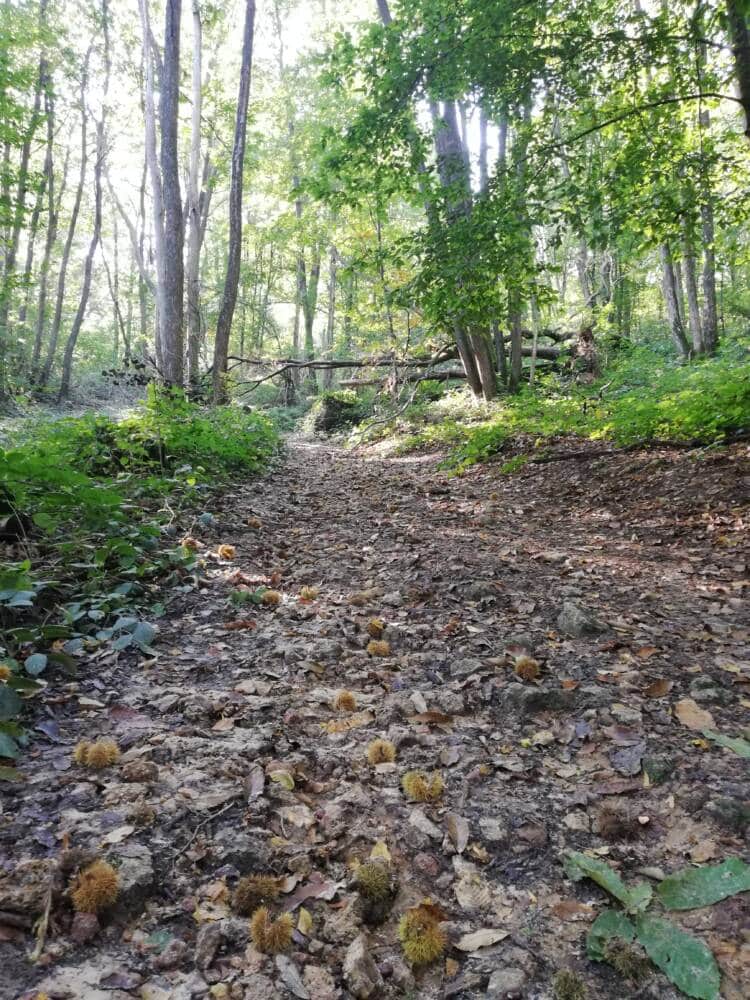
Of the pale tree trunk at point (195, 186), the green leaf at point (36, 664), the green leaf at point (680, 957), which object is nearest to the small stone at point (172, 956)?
the green leaf at point (680, 957)

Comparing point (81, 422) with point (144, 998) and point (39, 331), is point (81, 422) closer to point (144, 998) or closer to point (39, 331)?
point (144, 998)

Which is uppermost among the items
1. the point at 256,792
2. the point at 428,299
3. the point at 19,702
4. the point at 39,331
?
the point at 39,331

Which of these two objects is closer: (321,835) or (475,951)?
(475,951)

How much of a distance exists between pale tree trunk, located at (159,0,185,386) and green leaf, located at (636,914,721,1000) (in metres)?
9.90

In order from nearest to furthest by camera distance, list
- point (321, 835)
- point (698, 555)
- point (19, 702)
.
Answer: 1. point (321, 835)
2. point (19, 702)
3. point (698, 555)

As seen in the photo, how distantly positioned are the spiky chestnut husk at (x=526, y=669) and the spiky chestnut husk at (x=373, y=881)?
1270 millimetres

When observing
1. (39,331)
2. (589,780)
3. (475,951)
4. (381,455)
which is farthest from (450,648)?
(39,331)

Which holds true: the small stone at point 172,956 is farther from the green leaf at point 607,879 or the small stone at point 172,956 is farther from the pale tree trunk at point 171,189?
the pale tree trunk at point 171,189

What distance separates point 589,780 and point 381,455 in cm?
951

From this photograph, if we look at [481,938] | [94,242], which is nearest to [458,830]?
[481,938]

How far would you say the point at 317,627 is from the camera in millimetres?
3311

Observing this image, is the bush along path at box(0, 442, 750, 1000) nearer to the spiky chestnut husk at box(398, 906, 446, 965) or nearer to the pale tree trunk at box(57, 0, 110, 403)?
the spiky chestnut husk at box(398, 906, 446, 965)

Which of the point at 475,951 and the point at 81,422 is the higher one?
the point at 81,422

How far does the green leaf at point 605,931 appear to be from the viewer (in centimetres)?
133
